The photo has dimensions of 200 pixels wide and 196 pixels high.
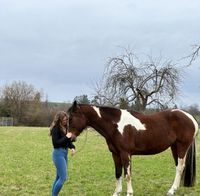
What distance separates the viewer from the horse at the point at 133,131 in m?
7.41

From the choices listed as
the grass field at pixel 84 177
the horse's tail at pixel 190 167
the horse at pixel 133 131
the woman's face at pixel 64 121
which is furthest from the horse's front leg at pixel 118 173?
the horse's tail at pixel 190 167

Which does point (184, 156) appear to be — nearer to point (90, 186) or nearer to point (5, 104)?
point (90, 186)

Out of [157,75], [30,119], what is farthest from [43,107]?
[157,75]

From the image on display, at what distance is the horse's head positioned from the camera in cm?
716

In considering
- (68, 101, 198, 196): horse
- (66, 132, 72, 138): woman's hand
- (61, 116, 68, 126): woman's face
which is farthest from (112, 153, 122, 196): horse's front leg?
(61, 116, 68, 126): woman's face

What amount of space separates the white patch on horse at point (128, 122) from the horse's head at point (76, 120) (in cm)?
71

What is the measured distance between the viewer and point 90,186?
888cm

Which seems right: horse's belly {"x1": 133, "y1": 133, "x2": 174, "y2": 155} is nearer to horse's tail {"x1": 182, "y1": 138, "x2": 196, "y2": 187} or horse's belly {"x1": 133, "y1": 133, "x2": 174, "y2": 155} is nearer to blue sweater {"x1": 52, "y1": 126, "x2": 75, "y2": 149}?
horse's tail {"x1": 182, "y1": 138, "x2": 196, "y2": 187}

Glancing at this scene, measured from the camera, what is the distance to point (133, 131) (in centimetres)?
759

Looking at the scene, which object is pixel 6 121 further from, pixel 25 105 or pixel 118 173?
pixel 118 173

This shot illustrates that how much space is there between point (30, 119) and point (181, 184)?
63.2 metres

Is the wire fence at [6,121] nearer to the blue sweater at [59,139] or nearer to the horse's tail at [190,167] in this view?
the horse's tail at [190,167]

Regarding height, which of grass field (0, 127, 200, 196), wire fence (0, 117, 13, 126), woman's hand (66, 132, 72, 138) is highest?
woman's hand (66, 132, 72, 138)

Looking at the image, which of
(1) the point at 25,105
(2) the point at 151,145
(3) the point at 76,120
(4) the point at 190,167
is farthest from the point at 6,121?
(3) the point at 76,120
